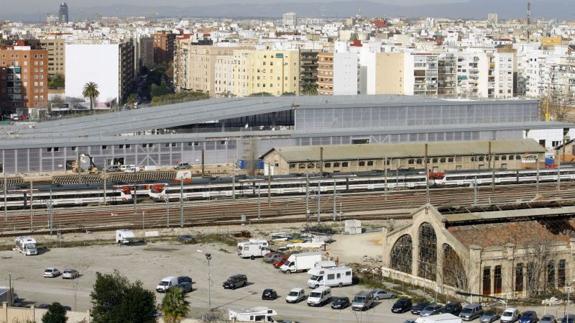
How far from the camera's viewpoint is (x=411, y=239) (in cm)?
2147

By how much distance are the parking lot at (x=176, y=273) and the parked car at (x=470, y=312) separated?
79cm

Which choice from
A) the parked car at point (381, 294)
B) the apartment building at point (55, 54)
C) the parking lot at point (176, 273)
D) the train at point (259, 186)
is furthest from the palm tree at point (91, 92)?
the parked car at point (381, 294)

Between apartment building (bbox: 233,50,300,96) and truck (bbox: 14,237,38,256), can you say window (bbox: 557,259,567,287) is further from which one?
apartment building (bbox: 233,50,300,96)

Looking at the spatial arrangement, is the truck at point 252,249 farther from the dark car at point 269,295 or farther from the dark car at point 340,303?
the dark car at point 340,303

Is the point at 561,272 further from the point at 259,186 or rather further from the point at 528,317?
the point at 259,186

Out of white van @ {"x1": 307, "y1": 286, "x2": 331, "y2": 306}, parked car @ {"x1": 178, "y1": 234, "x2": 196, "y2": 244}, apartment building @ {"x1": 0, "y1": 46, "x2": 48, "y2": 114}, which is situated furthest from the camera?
apartment building @ {"x1": 0, "y1": 46, "x2": 48, "y2": 114}

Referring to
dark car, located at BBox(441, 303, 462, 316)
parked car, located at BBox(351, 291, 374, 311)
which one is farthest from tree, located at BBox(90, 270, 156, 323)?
dark car, located at BBox(441, 303, 462, 316)

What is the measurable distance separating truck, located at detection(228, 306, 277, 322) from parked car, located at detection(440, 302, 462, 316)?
2.35 m

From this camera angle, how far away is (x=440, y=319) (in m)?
17.6

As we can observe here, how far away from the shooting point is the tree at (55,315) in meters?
17.3

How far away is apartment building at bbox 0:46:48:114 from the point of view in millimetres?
60000

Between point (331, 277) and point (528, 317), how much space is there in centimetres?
369

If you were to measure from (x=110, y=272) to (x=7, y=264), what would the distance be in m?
2.14

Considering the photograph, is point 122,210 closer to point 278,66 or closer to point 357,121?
point 357,121
